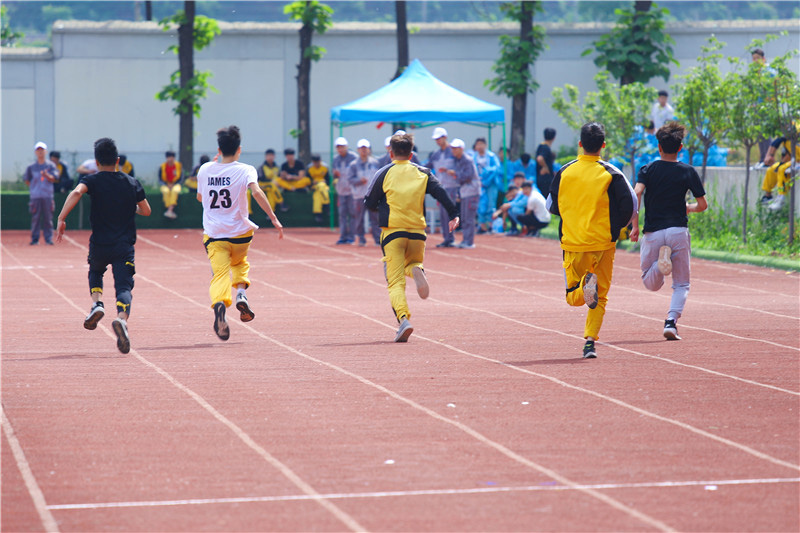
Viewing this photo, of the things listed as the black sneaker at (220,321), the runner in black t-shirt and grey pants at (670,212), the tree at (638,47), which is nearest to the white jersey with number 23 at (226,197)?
the black sneaker at (220,321)

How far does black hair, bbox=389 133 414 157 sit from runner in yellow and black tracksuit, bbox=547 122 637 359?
1540 millimetres

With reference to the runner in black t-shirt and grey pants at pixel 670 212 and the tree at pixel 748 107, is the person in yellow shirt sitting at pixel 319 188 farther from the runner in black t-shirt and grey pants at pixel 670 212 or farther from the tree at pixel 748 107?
the runner in black t-shirt and grey pants at pixel 670 212

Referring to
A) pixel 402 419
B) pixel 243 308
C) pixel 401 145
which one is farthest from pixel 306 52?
pixel 402 419

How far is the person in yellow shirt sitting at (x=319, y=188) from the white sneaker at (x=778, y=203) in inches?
434

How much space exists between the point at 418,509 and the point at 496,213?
20.6 metres

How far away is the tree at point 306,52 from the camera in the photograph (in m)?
32.5

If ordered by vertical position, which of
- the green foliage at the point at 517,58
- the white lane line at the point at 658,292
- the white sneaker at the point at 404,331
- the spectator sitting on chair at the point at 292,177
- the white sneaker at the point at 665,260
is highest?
the green foliage at the point at 517,58

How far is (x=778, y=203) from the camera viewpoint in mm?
20125

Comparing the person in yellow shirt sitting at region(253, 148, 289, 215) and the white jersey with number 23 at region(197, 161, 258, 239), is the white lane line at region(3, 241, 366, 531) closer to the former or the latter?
the white jersey with number 23 at region(197, 161, 258, 239)

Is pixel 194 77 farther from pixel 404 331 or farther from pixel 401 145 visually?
pixel 404 331

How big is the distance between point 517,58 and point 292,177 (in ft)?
24.7

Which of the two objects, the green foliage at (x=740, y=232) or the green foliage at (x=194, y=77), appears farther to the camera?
the green foliage at (x=194, y=77)

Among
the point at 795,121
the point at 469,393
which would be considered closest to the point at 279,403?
the point at 469,393

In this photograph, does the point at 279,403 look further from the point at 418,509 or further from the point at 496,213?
the point at 496,213
